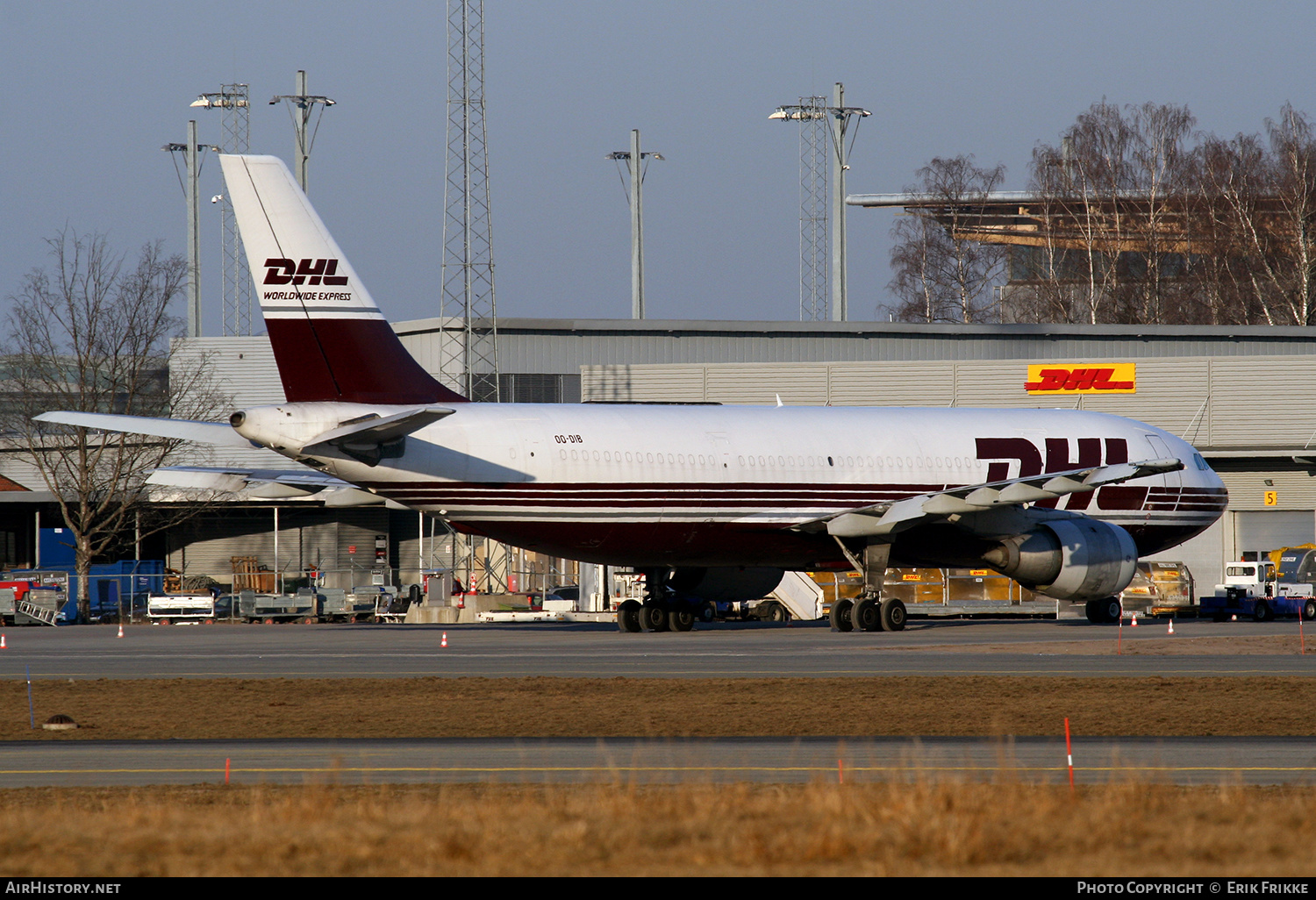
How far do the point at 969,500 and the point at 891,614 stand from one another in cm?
343

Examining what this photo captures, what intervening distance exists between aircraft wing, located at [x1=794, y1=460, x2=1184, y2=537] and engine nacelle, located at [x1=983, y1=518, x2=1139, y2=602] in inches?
53.3

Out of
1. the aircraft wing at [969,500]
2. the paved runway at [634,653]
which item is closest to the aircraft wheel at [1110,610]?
the paved runway at [634,653]

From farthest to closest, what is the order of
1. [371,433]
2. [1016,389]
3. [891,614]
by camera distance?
1. [1016,389]
2. [891,614]
3. [371,433]

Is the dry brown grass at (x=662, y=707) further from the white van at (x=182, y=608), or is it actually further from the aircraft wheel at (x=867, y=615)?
the white van at (x=182, y=608)

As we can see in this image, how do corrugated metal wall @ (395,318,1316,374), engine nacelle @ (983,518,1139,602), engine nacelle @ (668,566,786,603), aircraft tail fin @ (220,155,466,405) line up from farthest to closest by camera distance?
1. corrugated metal wall @ (395,318,1316,374)
2. engine nacelle @ (668,566,786,603)
3. engine nacelle @ (983,518,1139,602)
4. aircraft tail fin @ (220,155,466,405)

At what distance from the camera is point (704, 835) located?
29.5 feet

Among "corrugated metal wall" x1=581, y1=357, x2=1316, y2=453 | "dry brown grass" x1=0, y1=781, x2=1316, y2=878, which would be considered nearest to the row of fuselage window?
"corrugated metal wall" x1=581, y1=357, x2=1316, y2=453

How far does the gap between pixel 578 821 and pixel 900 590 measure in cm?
3873

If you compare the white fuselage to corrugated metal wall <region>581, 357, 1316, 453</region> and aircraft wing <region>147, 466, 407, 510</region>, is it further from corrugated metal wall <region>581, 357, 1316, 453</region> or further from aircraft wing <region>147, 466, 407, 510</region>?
corrugated metal wall <region>581, 357, 1316, 453</region>

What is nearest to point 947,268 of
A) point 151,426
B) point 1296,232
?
point 1296,232

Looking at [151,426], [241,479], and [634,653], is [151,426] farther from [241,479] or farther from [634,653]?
[634,653]

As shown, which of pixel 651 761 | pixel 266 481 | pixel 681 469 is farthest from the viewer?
pixel 266 481

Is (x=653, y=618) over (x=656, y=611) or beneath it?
beneath

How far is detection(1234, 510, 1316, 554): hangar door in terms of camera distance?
54969 mm
